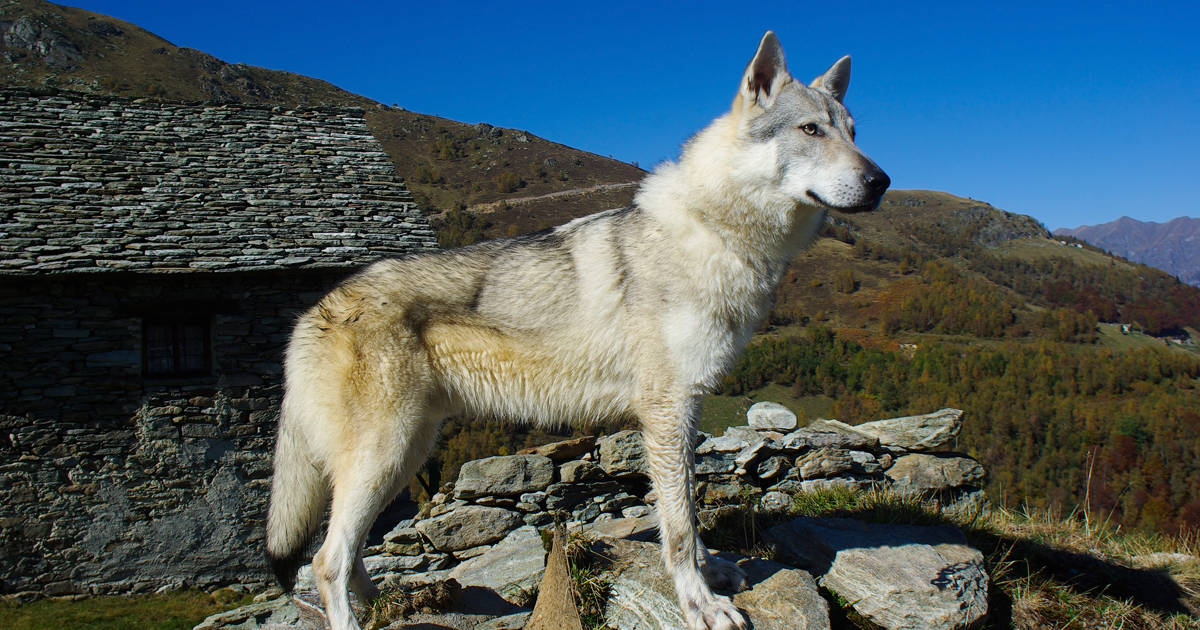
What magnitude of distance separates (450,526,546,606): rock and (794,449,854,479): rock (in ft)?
11.3

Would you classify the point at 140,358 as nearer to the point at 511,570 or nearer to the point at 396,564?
the point at 396,564

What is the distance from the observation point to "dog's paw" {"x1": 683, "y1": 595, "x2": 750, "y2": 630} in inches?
152

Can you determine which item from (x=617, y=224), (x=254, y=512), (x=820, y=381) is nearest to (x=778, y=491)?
(x=617, y=224)

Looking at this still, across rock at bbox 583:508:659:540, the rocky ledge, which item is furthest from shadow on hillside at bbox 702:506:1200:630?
rock at bbox 583:508:659:540

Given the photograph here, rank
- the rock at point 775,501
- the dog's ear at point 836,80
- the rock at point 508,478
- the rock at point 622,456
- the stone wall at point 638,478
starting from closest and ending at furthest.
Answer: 1. the dog's ear at point 836,80
2. the rock at point 775,501
3. the stone wall at point 638,478
4. the rock at point 622,456
5. the rock at point 508,478

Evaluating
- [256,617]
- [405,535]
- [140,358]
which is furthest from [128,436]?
[256,617]

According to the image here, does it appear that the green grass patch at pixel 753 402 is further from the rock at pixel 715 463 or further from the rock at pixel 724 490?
the rock at pixel 724 490

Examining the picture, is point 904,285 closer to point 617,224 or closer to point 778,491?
point 778,491

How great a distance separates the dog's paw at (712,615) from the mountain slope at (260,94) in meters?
44.7

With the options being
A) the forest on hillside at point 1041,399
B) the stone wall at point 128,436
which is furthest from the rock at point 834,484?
the forest on hillside at point 1041,399

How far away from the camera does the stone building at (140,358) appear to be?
1052cm

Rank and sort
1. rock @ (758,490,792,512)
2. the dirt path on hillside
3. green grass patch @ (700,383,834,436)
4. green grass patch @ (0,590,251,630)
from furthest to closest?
1. the dirt path on hillside
2. green grass patch @ (700,383,834,436)
3. green grass patch @ (0,590,251,630)
4. rock @ (758,490,792,512)

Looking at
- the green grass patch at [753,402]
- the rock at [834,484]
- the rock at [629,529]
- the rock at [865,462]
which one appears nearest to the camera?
the rock at [629,529]

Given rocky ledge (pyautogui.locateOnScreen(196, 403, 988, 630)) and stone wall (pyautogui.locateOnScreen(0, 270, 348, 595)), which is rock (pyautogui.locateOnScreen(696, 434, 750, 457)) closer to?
rocky ledge (pyautogui.locateOnScreen(196, 403, 988, 630))
